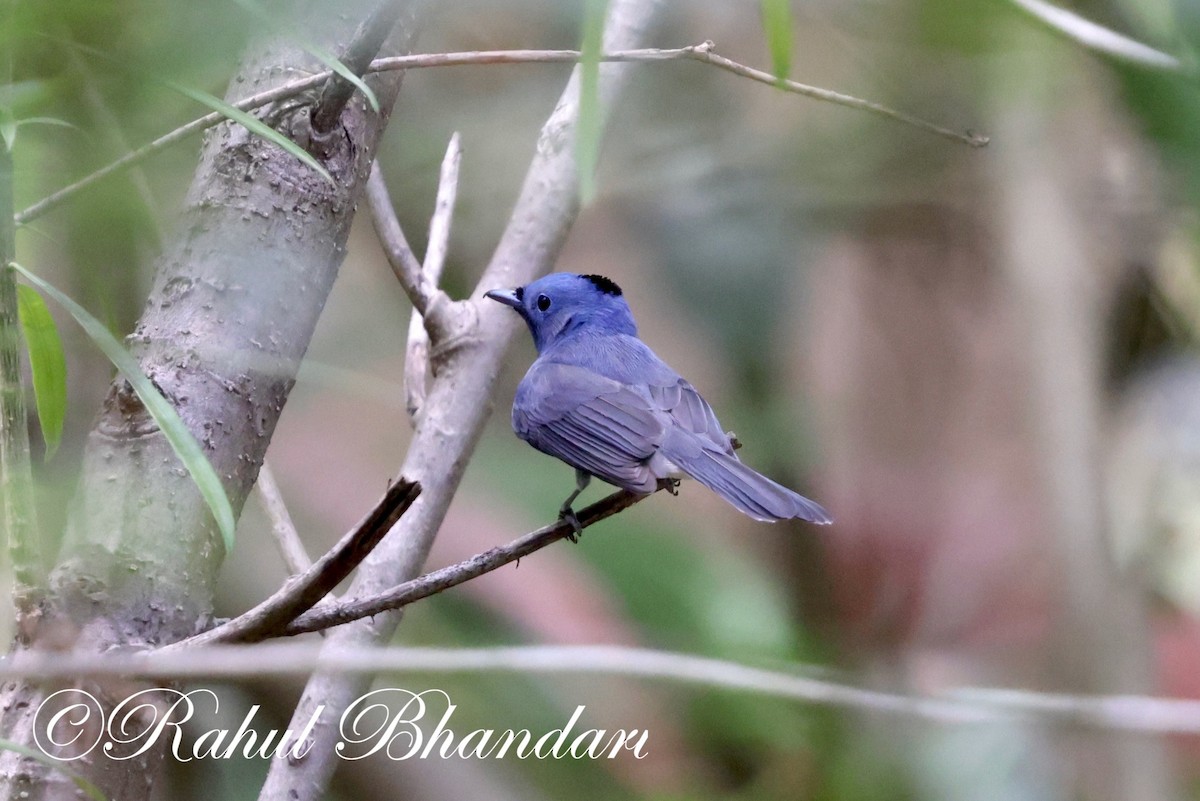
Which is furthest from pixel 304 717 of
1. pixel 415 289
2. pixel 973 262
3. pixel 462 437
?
pixel 973 262

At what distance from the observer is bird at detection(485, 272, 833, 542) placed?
197cm

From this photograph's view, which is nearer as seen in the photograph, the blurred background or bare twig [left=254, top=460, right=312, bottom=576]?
the blurred background

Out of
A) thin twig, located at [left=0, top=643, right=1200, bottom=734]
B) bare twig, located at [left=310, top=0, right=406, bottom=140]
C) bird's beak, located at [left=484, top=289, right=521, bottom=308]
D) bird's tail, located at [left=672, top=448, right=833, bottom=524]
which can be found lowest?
thin twig, located at [left=0, top=643, right=1200, bottom=734]

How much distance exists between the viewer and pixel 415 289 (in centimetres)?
219

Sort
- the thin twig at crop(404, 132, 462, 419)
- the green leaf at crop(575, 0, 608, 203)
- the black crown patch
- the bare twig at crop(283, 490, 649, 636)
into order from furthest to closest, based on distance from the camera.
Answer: the black crown patch < the thin twig at crop(404, 132, 462, 419) < the bare twig at crop(283, 490, 649, 636) < the green leaf at crop(575, 0, 608, 203)

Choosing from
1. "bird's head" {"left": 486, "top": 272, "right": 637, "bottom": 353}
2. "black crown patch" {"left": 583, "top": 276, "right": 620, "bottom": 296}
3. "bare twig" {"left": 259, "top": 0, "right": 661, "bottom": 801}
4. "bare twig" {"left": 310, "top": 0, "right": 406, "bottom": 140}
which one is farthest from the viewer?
"black crown patch" {"left": 583, "top": 276, "right": 620, "bottom": 296}

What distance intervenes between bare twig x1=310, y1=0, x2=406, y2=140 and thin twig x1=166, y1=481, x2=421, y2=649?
16.7 inches

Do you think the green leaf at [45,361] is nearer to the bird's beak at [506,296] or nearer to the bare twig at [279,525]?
the bare twig at [279,525]

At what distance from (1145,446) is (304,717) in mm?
2987

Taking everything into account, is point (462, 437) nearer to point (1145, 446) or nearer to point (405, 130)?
point (405, 130)

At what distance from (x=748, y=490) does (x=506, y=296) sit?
721 mm

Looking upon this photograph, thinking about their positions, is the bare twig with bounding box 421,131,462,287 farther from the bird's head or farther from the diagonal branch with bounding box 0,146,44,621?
the diagonal branch with bounding box 0,146,44,621

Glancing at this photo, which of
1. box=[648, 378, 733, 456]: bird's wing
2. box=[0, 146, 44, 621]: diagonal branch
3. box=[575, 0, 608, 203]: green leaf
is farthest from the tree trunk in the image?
box=[648, 378, 733, 456]: bird's wing

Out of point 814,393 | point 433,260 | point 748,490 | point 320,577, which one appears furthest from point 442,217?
point 814,393
